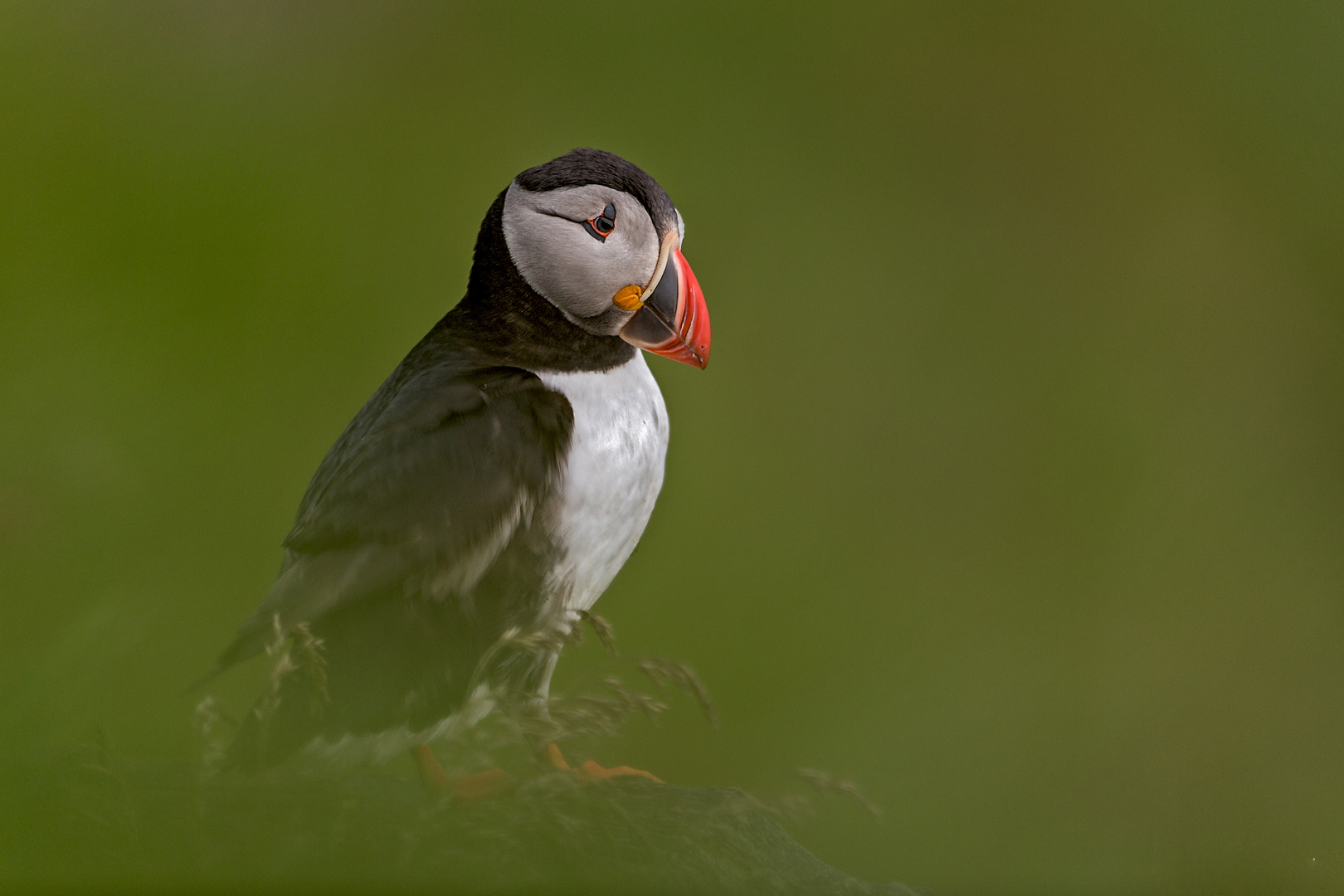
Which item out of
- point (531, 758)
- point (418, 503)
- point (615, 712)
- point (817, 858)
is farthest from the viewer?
point (817, 858)

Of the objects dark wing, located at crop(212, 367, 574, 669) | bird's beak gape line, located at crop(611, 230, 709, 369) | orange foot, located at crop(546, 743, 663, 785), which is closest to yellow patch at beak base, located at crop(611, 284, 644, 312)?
bird's beak gape line, located at crop(611, 230, 709, 369)

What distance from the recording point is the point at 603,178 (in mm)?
2354

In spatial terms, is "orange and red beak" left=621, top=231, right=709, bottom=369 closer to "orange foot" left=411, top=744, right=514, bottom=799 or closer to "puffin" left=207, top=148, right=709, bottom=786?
"puffin" left=207, top=148, right=709, bottom=786

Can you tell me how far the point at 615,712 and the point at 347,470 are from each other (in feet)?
2.88

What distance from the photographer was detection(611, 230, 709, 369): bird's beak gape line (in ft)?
7.88

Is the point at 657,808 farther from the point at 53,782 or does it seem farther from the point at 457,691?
the point at 53,782

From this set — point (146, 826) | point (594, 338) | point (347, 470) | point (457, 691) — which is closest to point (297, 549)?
point (347, 470)

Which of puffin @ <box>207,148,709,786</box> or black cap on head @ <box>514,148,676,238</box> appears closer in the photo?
puffin @ <box>207,148,709,786</box>

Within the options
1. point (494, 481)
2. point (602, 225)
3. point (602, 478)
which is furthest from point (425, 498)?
point (602, 225)

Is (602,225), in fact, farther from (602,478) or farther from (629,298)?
(602,478)

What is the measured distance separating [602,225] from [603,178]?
101 mm

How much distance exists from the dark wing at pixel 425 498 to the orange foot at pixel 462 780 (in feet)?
1.32

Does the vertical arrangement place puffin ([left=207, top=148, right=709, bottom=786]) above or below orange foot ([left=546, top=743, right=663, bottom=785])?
above

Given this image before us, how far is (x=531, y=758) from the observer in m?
2.01
